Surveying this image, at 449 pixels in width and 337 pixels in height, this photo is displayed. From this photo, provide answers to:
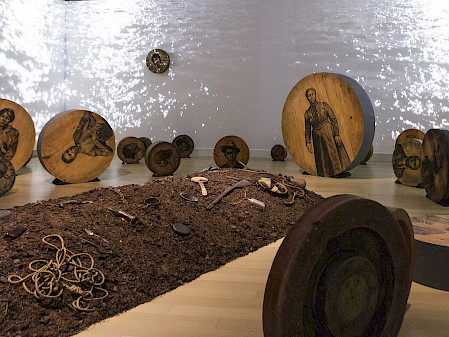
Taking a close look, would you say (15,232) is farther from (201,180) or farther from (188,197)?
(201,180)

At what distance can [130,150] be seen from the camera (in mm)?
7477

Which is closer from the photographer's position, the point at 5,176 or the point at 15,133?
the point at 5,176

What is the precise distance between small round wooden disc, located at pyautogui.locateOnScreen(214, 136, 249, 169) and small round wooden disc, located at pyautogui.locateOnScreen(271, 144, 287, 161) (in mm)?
1895

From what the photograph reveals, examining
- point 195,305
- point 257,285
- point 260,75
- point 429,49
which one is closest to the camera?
point 195,305

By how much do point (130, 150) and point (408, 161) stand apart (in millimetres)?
4130

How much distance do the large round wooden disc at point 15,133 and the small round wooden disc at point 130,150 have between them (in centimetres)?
171

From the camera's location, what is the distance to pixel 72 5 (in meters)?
9.52

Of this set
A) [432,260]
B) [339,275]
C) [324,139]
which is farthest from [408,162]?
[339,275]

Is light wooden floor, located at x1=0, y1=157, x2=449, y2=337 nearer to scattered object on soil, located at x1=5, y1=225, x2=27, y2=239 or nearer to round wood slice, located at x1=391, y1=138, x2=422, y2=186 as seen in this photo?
scattered object on soil, located at x1=5, y1=225, x2=27, y2=239

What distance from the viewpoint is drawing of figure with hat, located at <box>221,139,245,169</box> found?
639 cm

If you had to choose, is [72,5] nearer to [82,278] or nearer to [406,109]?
[406,109]

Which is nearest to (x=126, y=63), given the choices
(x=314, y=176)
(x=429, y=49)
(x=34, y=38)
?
(x=34, y=38)

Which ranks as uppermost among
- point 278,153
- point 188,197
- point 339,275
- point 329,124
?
point 329,124

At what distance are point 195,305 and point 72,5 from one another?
29.0ft
